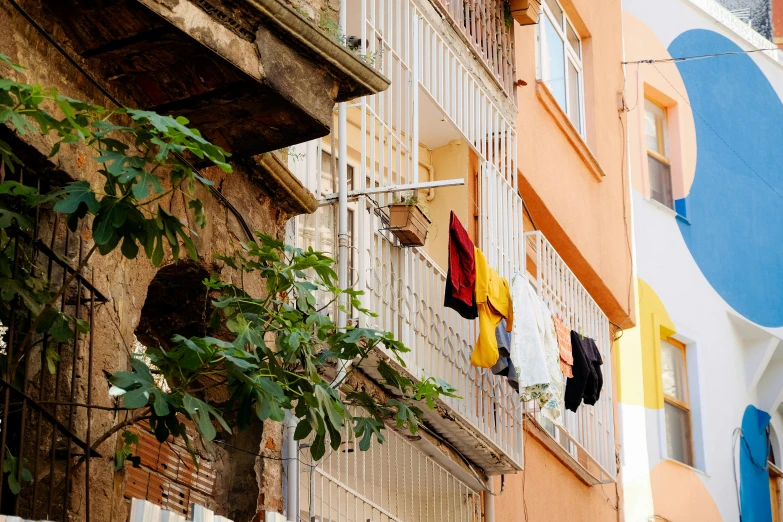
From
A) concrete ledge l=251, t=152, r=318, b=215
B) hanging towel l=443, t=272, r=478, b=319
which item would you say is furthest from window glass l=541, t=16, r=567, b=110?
concrete ledge l=251, t=152, r=318, b=215

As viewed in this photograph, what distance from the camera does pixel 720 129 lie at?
17469 millimetres

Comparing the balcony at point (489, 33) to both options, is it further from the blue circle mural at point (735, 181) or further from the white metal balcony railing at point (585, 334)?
the blue circle mural at point (735, 181)

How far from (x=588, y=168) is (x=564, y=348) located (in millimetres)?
3755

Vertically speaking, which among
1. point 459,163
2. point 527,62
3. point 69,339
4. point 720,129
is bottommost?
point 69,339

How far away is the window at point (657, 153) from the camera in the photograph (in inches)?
648

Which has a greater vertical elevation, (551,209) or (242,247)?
(551,209)

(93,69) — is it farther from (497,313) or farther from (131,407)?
(497,313)

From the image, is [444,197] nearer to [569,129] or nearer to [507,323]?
[507,323]

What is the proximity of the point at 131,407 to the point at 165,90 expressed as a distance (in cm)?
167

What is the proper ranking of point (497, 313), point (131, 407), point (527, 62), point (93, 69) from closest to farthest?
point (131, 407) < point (93, 69) < point (497, 313) < point (527, 62)

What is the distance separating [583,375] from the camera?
10578 millimetres

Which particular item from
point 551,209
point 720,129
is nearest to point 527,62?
point 551,209

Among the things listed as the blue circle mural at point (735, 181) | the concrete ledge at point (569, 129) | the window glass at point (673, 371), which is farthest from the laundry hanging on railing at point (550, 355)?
the blue circle mural at point (735, 181)

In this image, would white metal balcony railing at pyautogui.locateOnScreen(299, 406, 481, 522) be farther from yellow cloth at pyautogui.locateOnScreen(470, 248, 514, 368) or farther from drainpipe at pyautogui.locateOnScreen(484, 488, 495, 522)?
yellow cloth at pyautogui.locateOnScreen(470, 248, 514, 368)
